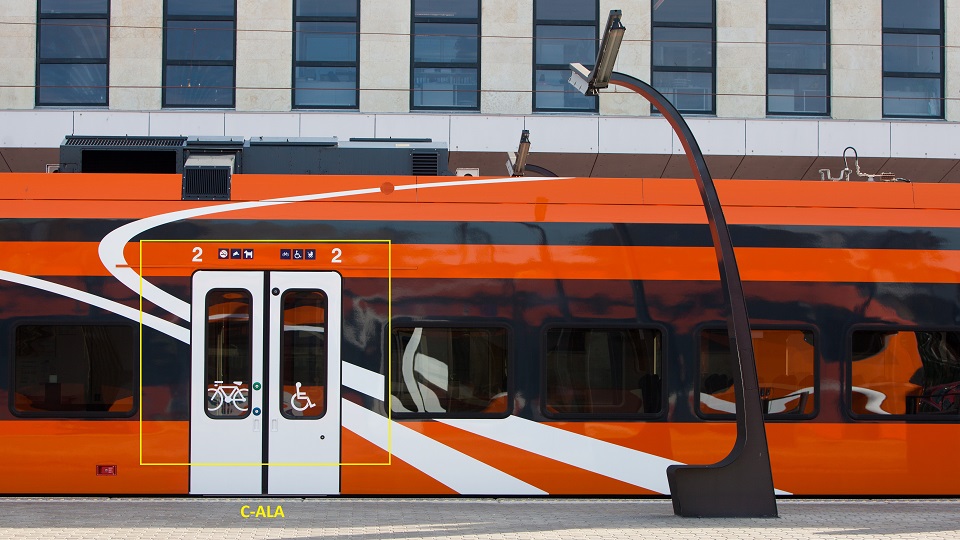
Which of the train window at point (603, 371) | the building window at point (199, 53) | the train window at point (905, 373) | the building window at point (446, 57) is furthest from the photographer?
the building window at point (446, 57)

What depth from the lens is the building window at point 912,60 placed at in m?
19.9

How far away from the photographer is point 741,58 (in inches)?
771

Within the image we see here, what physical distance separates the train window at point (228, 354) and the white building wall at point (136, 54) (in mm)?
11026

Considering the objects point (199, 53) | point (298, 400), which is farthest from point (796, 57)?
point (298, 400)

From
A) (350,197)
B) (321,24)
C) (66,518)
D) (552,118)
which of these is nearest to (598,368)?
(350,197)

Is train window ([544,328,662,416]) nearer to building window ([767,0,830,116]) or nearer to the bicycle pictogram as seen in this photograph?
the bicycle pictogram

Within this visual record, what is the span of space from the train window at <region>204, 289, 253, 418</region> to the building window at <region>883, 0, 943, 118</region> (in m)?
14.8

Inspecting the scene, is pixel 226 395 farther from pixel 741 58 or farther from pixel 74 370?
pixel 741 58

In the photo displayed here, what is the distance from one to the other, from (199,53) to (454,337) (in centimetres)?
1204

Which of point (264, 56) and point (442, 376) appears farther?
point (264, 56)

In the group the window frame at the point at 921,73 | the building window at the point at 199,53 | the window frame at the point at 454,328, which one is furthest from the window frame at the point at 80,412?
the window frame at the point at 921,73

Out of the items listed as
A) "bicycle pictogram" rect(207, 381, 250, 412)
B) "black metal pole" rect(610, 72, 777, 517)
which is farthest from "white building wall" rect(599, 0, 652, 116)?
"bicycle pictogram" rect(207, 381, 250, 412)

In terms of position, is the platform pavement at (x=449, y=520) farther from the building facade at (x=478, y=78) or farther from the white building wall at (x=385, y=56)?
the white building wall at (x=385, y=56)

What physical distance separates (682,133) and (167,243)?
4.50m
